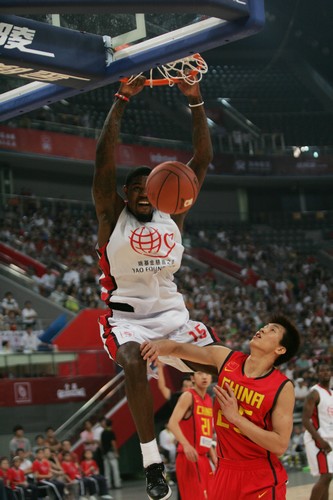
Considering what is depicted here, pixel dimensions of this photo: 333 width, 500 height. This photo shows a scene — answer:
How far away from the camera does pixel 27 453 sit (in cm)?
1158

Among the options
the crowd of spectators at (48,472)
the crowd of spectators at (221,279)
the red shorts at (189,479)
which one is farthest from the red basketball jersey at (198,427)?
the crowd of spectators at (221,279)

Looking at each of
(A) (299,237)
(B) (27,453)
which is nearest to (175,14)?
(B) (27,453)

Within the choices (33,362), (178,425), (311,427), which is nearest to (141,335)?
(178,425)

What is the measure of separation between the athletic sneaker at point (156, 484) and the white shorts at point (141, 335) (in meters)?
0.70

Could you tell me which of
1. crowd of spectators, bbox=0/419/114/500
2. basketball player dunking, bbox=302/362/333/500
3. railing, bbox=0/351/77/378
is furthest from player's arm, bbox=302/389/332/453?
railing, bbox=0/351/77/378

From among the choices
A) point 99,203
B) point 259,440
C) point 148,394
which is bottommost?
point 259,440

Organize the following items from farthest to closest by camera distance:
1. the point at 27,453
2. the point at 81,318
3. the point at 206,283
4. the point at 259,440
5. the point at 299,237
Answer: the point at 299,237 < the point at 206,283 < the point at 81,318 < the point at 27,453 < the point at 259,440

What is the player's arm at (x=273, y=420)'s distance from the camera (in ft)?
16.2

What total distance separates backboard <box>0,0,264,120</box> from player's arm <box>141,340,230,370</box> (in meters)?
1.69

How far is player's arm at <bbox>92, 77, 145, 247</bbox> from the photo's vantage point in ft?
16.8

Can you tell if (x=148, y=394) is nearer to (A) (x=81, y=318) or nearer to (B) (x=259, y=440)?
(B) (x=259, y=440)

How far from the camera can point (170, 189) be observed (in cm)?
476

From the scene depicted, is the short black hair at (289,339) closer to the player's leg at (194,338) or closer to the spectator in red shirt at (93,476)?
the player's leg at (194,338)

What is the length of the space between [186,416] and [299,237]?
21.9 meters
